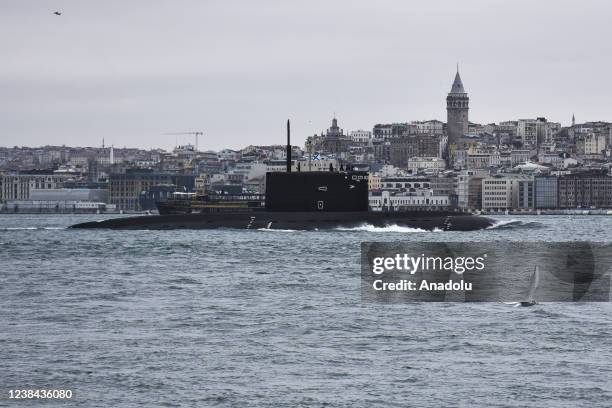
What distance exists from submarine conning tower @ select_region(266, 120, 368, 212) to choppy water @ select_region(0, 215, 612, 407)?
80.3 feet

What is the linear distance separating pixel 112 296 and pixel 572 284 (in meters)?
11.9

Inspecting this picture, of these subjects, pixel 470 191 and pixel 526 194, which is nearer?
pixel 526 194

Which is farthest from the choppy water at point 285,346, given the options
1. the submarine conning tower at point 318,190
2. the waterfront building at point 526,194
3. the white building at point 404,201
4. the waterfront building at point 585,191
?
the waterfront building at point 585,191

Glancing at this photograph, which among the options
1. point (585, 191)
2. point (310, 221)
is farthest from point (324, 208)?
point (585, 191)

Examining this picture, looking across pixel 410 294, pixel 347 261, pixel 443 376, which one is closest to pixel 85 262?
pixel 347 261

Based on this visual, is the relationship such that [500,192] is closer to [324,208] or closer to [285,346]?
[324,208]

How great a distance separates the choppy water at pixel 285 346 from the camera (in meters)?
20.3

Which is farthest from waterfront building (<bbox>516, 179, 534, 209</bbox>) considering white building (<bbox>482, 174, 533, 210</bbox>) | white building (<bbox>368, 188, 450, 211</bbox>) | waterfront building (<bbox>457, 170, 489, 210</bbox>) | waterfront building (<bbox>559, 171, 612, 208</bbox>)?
white building (<bbox>368, 188, 450, 211</bbox>)

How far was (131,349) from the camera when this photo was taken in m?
24.2

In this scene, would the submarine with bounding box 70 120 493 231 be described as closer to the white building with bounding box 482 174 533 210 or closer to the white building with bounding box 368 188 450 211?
the white building with bounding box 368 188 450 211

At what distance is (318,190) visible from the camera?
6419 centimetres

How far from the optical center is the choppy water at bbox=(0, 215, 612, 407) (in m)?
20.3

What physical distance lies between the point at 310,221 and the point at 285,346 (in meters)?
40.4

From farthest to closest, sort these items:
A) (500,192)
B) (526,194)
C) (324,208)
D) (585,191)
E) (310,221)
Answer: (500,192) < (585,191) < (526,194) < (324,208) < (310,221)
